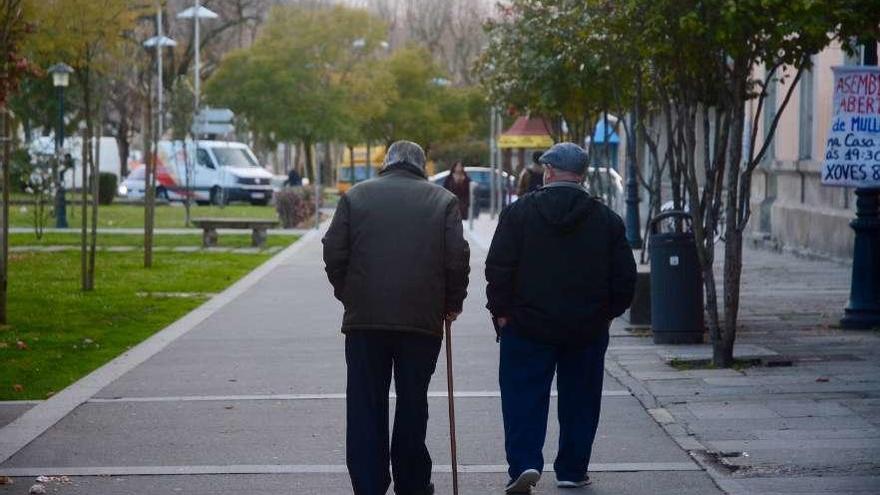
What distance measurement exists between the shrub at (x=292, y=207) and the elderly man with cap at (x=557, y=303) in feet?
103

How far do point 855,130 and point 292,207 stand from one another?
84.7 feet

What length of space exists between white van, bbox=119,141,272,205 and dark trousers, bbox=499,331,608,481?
46.6 metres

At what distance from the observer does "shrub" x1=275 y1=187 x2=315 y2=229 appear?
3956 centimetres

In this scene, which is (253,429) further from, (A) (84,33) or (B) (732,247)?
(A) (84,33)

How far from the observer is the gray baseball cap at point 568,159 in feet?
27.1

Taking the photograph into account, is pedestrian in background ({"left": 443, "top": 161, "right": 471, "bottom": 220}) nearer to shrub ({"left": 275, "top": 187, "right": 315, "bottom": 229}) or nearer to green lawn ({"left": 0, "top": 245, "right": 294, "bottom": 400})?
shrub ({"left": 275, "top": 187, "right": 315, "bottom": 229})

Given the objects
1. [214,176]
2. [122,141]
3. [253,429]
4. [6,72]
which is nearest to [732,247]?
[253,429]

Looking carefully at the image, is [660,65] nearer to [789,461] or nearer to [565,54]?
[789,461]

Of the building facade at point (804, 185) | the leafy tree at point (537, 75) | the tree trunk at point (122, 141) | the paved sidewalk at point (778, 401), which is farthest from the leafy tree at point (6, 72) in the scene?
the tree trunk at point (122, 141)

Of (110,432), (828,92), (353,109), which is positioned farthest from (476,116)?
(110,432)

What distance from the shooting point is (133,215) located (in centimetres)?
4484

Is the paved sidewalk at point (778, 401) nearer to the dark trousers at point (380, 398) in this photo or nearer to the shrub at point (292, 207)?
the dark trousers at point (380, 398)

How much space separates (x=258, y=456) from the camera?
9.21 meters

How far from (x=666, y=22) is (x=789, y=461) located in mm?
4471
